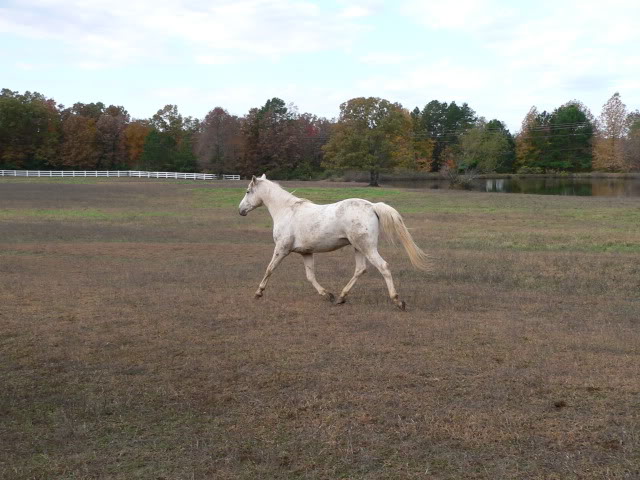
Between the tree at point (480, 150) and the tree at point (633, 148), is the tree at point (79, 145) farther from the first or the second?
the tree at point (633, 148)

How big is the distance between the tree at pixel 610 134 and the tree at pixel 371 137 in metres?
35.0

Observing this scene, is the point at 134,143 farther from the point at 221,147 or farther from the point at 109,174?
the point at 221,147

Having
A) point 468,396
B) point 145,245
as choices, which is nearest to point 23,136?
point 145,245

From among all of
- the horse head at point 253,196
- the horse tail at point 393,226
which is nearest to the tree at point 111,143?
the horse head at point 253,196

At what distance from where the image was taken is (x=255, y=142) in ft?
A: 285

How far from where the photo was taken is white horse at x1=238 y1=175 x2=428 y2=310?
33.2 feet

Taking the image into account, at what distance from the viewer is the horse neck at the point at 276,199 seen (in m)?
11.3

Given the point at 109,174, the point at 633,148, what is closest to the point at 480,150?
the point at 633,148

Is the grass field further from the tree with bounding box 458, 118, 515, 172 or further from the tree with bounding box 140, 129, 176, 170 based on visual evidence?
the tree with bounding box 140, 129, 176, 170

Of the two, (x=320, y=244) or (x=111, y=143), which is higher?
(x=111, y=143)

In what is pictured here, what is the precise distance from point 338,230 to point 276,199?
1621 mm

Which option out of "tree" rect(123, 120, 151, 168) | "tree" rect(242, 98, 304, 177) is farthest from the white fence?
"tree" rect(123, 120, 151, 168)

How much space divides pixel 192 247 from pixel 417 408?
14330 millimetres

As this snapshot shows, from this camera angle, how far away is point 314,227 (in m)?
10.6
